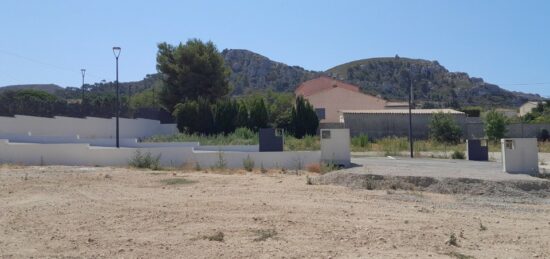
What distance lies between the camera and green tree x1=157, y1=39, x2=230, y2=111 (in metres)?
60.9

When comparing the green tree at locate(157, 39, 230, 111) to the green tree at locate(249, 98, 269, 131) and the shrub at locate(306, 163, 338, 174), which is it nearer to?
the green tree at locate(249, 98, 269, 131)

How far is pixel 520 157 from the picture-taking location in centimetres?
2452

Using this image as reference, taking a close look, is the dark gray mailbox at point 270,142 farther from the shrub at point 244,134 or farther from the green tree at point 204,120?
the green tree at point 204,120

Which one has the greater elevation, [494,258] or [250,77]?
[250,77]

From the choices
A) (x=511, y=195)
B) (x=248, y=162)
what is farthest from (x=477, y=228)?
(x=248, y=162)

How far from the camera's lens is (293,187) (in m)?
20.0

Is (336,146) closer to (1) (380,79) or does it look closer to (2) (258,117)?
(2) (258,117)

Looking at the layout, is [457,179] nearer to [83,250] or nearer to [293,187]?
[293,187]

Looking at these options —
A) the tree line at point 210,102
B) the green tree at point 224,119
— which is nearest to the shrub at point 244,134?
the green tree at point 224,119

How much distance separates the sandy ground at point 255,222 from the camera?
1066cm

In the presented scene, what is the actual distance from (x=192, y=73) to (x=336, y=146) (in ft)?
115

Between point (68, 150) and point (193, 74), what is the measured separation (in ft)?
101

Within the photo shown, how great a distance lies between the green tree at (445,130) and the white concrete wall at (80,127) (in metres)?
22.2

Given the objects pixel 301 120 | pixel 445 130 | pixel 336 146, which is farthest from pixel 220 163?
pixel 445 130
